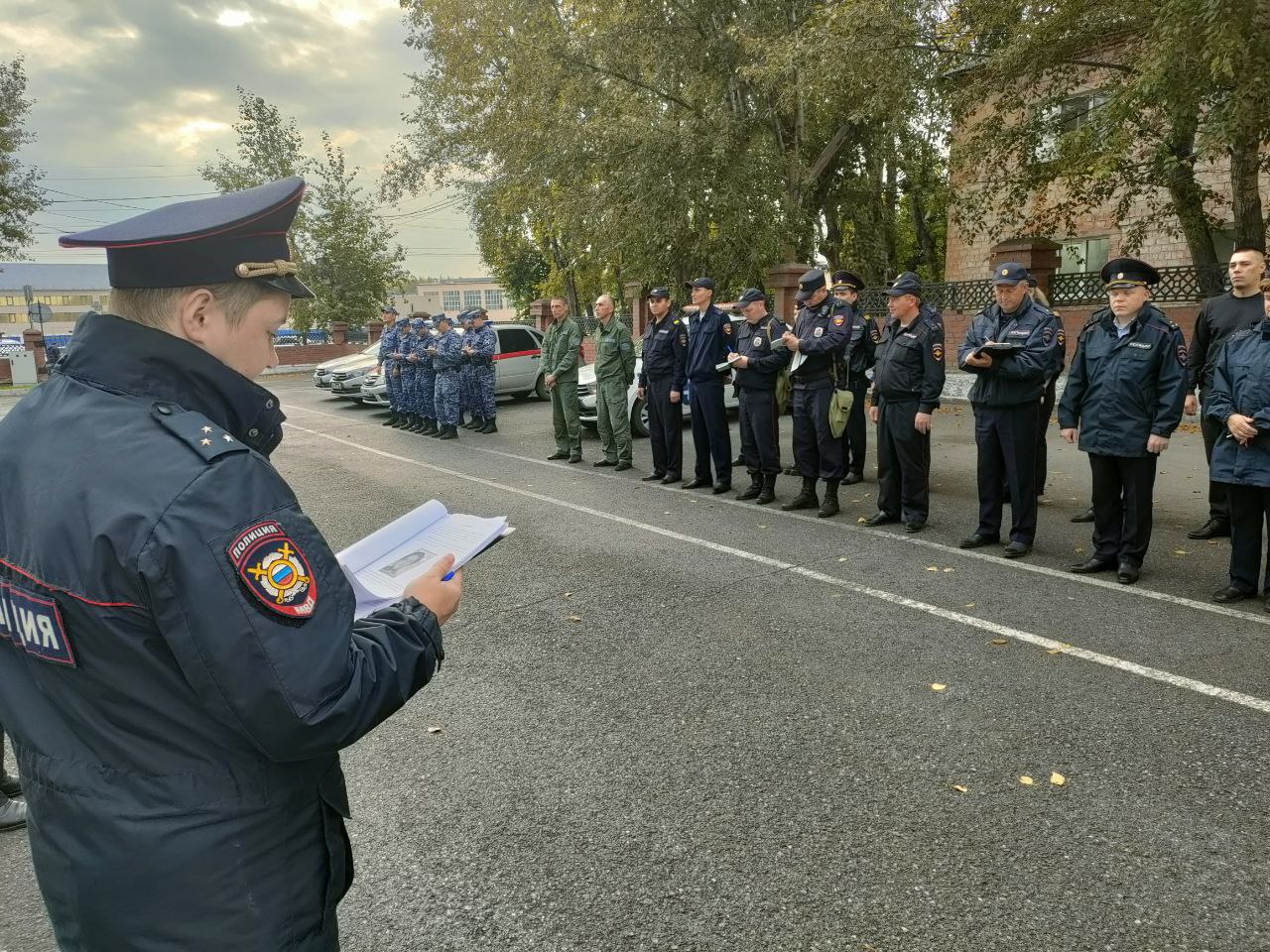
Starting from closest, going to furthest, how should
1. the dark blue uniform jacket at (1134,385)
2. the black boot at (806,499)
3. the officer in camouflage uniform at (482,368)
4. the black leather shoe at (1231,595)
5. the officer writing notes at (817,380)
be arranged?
the black leather shoe at (1231,595) < the dark blue uniform jacket at (1134,385) < the officer writing notes at (817,380) < the black boot at (806,499) < the officer in camouflage uniform at (482,368)

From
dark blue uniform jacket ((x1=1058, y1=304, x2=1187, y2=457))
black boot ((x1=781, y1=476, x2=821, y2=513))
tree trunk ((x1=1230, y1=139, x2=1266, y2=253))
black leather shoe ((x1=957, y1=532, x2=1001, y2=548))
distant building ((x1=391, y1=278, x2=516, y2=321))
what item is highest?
distant building ((x1=391, y1=278, x2=516, y2=321))

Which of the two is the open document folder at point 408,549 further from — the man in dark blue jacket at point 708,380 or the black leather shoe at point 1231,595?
the man in dark blue jacket at point 708,380

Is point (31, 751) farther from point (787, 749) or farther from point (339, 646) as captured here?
point (787, 749)

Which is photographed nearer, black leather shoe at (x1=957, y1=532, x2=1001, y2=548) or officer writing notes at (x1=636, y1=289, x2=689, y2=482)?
black leather shoe at (x1=957, y1=532, x2=1001, y2=548)

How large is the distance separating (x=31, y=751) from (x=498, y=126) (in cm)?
2249

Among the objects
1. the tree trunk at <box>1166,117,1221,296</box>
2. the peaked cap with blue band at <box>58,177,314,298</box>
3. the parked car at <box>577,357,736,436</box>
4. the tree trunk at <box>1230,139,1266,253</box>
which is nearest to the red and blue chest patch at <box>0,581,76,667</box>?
the peaked cap with blue band at <box>58,177,314,298</box>

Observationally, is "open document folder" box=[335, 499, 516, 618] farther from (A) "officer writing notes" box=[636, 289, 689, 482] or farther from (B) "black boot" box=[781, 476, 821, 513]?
(A) "officer writing notes" box=[636, 289, 689, 482]

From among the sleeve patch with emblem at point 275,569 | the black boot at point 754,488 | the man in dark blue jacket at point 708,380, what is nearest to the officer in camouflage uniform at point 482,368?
the man in dark blue jacket at point 708,380

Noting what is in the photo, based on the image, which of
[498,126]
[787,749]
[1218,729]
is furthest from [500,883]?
[498,126]

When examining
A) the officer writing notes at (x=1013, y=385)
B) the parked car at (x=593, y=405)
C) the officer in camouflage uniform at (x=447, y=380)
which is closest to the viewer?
the officer writing notes at (x=1013, y=385)

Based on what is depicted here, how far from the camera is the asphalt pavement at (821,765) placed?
2.54m

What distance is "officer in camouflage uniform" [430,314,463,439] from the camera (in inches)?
531

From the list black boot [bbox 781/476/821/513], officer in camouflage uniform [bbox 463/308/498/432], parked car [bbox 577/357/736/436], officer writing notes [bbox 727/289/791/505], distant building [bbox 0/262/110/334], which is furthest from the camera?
distant building [bbox 0/262/110/334]

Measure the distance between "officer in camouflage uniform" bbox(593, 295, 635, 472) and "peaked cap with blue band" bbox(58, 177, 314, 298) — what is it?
29.7 ft
